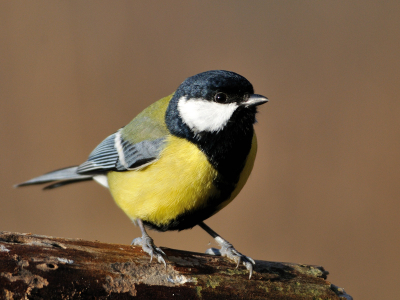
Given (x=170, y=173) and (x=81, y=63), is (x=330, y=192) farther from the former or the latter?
(x=81, y=63)

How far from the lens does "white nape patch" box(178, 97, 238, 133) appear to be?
1.86 metres

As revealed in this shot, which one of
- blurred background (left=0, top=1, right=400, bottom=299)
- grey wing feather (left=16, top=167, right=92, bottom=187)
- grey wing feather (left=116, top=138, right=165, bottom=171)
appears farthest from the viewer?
blurred background (left=0, top=1, right=400, bottom=299)

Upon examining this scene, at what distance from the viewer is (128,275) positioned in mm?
1571

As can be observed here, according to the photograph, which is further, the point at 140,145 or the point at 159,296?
the point at 140,145

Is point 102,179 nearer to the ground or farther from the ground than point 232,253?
farther from the ground

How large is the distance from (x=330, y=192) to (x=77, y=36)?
2.83 metres

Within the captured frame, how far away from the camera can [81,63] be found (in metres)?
3.81

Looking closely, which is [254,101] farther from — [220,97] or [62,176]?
→ [62,176]

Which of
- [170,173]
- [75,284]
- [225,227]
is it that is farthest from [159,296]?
[225,227]

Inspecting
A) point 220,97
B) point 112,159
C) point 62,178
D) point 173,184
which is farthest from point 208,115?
point 62,178

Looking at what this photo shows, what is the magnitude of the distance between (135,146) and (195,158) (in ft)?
1.52

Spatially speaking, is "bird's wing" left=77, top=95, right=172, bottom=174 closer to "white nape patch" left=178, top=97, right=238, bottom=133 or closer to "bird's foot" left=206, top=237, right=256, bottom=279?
"white nape patch" left=178, top=97, right=238, bottom=133

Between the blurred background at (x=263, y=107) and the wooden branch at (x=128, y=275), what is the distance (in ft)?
5.84

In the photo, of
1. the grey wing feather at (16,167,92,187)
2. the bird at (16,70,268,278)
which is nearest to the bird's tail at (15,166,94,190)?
the grey wing feather at (16,167,92,187)
